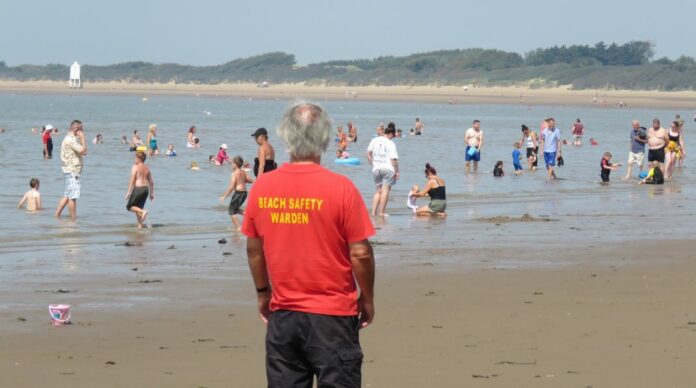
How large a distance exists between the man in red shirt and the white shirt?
1167 cm

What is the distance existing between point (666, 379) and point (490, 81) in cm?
14185

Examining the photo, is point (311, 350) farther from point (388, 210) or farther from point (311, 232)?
point (388, 210)

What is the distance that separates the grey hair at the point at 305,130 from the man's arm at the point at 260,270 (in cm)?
38

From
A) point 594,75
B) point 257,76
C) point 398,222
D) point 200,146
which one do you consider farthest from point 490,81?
point 398,222

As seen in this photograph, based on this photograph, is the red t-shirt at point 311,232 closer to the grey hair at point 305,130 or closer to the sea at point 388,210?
the grey hair at point 305,130

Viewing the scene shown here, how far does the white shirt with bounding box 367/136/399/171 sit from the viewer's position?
16.1 meters

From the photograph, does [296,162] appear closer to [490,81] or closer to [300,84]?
[490,81]

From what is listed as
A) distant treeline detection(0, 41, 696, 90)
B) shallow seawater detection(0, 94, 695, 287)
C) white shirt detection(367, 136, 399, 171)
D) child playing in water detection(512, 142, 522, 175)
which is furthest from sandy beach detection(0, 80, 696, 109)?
white shirt detection(367, 136, 399, 171)

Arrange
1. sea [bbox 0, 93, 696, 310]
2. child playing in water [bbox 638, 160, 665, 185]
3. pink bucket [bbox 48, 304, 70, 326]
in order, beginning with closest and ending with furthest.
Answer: pink bucket [bbox 48, 304, 70, 326], sea [bbox 0, 93, 696, 310], child playing in water [bbox 638, 160, 665, 185]

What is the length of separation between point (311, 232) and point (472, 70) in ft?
525

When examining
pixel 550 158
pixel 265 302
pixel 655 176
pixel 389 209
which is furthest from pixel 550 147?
pixel 265 302

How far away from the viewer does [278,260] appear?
4410 mm

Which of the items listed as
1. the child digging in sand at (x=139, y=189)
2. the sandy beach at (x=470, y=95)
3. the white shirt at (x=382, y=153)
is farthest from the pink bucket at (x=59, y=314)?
the sandy beach at (x=470, y=95)

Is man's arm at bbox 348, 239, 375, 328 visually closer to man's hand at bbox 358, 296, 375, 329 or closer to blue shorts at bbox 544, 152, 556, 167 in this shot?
man's hand at bbox 358, 296, 375, 329
